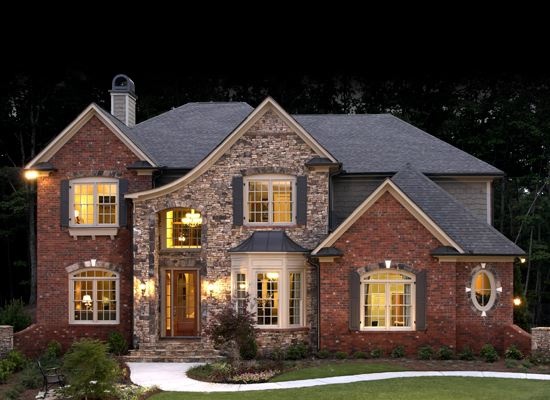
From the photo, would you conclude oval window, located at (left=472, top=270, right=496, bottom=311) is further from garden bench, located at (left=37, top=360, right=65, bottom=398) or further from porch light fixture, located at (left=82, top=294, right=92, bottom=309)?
porch light fixture, located at (left=82, top=294, right=92, bottom=309)

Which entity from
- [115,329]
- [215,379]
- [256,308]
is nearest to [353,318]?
[256,308]

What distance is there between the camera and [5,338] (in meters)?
20.5

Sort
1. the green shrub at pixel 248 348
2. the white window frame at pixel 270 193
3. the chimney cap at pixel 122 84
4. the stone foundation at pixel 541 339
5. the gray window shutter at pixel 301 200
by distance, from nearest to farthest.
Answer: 1. the stone foundation at pixel 541 339
2. the green shrub at pixel 248 348
3. the gray window shutter at pixel 301 200
4. the white window frame at pixel 270 193
5. the chimney cap at pixel 122 84

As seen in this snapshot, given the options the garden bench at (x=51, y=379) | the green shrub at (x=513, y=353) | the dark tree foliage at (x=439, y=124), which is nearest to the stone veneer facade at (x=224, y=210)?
the garden bench at (x=51, y=379)

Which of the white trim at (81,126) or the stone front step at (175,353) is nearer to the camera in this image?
the stone front step at (175,353)

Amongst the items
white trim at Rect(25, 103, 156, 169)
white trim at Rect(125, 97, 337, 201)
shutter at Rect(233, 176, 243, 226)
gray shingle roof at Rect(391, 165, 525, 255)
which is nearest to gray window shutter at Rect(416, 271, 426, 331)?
gray shingle roof at Rect(391, 165, 525, 255)

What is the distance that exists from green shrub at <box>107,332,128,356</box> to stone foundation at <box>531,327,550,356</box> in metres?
12.1

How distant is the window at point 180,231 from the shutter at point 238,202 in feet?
4.75

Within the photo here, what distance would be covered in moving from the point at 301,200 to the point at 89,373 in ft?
30.1

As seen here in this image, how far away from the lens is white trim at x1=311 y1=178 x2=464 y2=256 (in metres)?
20.0

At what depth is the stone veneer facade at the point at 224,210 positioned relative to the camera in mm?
21375

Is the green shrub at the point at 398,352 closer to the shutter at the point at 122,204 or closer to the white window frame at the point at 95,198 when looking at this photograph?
the shutter at the point at 122,204

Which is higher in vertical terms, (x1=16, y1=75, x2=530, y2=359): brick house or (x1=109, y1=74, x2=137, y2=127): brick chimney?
(x1=109, y1=74, x2=137, y2=127): brick chimney

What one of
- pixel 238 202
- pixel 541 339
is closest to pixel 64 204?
pixel 238 202
